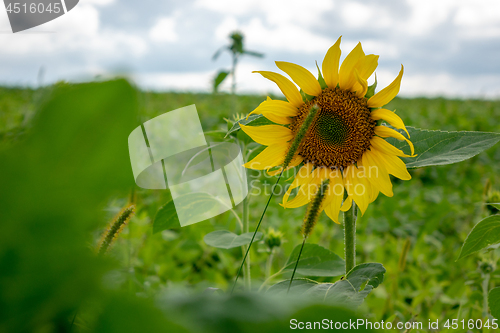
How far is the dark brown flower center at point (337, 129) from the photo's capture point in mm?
737

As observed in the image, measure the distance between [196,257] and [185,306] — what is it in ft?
4.24

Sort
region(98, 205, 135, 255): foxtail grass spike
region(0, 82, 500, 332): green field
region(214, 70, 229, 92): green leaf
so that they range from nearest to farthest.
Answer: region(98, 205, 135, 255): foxtail grass spike, region(0, 82, 500, 332): green field, region(214, 70, 229, 92): green leaf

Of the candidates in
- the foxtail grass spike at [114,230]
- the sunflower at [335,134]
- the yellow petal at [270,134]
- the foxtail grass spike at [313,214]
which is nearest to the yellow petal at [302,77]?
the sunflower at [335,134]

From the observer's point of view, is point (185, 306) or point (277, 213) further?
point (277, 213)

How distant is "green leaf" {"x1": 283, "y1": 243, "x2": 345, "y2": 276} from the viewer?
28.4 inches

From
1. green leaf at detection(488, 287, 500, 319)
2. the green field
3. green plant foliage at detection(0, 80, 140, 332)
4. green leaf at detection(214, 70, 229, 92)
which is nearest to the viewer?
green plant foliage at detection(0, 80, 140, 332)

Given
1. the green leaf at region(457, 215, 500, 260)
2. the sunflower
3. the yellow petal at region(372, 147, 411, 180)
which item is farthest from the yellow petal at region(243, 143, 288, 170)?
the green leaf at region(457, 215, 500, 260)

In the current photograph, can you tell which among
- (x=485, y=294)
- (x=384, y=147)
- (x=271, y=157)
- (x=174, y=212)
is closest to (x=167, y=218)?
(x=174, y=212)

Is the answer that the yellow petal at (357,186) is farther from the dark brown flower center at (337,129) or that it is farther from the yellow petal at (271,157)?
the yellow petal at (271,157)

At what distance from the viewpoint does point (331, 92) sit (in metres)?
0.75

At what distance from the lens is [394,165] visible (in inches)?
27.7

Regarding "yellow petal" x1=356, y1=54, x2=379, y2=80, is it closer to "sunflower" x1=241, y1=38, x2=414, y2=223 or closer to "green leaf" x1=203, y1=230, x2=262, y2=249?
"sunflower" x1=241, y1=38, x2=414, y2=223

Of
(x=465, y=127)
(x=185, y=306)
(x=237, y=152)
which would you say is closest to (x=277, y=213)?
(x=237, y=152)

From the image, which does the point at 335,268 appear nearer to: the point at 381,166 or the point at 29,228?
the point at 381,166
